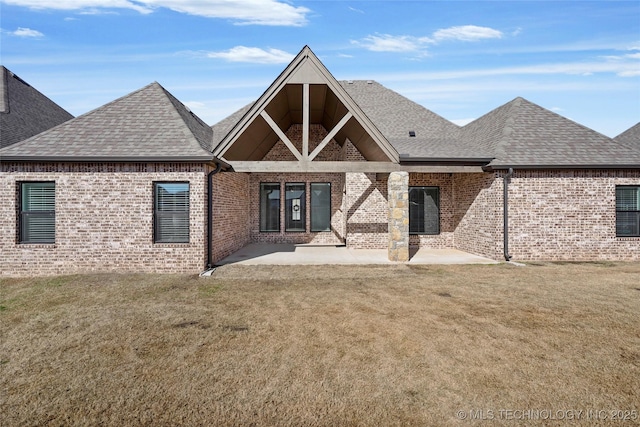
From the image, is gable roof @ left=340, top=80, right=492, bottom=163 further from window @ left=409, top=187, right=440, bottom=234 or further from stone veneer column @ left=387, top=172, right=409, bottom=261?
window @ left=409, top=187, right=440, bottom=234

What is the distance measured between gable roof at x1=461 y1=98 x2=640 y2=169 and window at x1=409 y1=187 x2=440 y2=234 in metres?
2.67

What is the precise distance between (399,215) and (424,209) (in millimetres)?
4066

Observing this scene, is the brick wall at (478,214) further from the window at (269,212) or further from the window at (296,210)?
the window at (269,212)

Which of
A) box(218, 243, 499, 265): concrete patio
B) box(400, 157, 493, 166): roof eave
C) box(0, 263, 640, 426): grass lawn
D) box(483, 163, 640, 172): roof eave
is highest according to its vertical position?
box(400, 157, 493, 166): roof eave

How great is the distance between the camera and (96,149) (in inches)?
361

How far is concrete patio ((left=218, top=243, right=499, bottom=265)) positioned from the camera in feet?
35.0

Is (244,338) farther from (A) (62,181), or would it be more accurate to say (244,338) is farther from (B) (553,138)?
(B) (553,138)

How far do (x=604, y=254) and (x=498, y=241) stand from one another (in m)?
3.65

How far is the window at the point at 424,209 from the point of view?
14.1 metres

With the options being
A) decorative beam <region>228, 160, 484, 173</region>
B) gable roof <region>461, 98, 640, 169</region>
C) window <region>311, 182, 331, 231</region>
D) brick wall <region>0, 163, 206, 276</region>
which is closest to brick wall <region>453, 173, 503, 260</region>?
gable roof <region>461, 98, 640, 169</region>

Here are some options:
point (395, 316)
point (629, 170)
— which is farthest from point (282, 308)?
point (629, 170)

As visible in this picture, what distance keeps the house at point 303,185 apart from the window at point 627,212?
1.7 inches

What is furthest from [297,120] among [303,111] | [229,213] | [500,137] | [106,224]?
[106,224]

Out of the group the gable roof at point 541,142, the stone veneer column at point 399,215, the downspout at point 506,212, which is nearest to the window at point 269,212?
the stone veneer column at point 399,215
